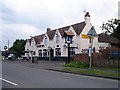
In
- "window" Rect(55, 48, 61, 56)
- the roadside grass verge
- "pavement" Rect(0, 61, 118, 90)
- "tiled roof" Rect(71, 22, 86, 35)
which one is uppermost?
"tiled roof" Rect(71, 22, 86, 35)

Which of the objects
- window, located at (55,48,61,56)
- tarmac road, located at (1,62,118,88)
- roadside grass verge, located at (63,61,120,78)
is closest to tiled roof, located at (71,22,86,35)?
window, located at (55,48,61,56)

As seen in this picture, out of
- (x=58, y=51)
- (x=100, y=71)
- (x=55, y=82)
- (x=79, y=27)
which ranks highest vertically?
(x=79, y=27)

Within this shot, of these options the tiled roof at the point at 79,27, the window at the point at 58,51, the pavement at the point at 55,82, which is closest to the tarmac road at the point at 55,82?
the pavement at the point at 55,82

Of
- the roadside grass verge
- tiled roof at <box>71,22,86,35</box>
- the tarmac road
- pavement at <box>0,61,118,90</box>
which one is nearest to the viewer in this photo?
pavement at <box>0,61,118,90</box>

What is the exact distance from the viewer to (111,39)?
196 feet

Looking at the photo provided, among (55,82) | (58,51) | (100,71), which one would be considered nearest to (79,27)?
(58,51)

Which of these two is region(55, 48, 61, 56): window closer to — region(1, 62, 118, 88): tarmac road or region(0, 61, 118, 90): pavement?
region(0, 61, 118, 90): pavement

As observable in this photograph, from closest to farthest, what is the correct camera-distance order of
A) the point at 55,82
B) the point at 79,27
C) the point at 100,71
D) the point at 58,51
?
the point at 55,82, the point at 100,71, the point at 79,27, the point at 58,51

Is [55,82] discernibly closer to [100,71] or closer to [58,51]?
[100,71]

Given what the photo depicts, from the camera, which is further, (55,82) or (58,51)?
(58,51)

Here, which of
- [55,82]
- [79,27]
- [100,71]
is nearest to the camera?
[55,82]

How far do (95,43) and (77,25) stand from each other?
524 cm

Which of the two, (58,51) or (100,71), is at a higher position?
(58,51)

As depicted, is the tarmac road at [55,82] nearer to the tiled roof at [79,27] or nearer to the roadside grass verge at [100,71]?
the roadside grass verge at [100,71]
